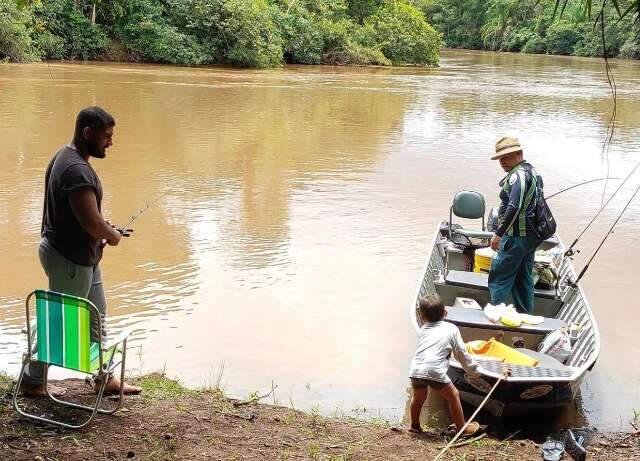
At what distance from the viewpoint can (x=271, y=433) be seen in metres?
3.97

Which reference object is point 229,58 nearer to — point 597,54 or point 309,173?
point 309,173

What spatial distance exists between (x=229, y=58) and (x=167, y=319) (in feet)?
97.3

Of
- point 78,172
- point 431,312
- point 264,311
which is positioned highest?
point 78,172

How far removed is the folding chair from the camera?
353 cm

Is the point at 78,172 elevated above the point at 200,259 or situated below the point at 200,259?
above

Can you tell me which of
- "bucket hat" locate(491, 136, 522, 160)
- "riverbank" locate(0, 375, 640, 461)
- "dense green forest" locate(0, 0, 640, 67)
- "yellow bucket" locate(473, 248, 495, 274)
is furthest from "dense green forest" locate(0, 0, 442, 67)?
"riverbank" locate(0, 375, 640, 461)

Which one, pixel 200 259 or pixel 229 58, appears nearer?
pixel 200 259

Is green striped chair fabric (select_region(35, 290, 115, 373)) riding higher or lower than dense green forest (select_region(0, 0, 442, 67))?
lower

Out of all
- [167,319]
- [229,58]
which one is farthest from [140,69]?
[167,319]

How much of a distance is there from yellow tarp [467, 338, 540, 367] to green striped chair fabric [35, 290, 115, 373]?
2415 mm

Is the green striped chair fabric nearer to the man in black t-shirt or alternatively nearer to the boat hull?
the man in black t-shirt

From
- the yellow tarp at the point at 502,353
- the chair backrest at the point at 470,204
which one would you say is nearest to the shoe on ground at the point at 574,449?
the yellow tarp at the point at 502,353

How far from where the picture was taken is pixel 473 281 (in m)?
6.20

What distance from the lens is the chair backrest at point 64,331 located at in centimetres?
353
